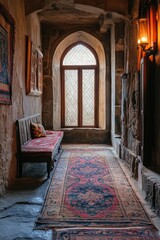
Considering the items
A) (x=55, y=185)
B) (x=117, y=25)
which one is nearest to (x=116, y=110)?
(x=117, y=25)

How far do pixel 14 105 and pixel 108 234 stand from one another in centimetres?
245

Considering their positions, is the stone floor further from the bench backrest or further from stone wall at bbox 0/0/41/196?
the bench backrest

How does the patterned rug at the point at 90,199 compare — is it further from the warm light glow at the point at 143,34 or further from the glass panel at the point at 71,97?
the glass panel at the point at 71,97

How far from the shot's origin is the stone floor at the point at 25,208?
2471 mm

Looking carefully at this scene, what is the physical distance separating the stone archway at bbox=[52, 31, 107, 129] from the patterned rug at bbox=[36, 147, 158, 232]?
2639 mm

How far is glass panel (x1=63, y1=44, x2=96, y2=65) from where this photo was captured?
805 centimetres

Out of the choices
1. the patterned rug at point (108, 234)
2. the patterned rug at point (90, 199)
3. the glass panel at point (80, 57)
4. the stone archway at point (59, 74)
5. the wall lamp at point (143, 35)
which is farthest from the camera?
the glass panel at point (80, 57)

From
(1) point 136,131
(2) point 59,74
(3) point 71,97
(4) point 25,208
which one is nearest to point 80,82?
(3) point 71,97

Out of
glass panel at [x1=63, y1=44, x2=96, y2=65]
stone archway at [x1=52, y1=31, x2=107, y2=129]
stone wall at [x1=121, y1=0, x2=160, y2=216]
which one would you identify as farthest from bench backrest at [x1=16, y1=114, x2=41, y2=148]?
glass panel at [x1=63, y1=44, x2=96, y2=65]

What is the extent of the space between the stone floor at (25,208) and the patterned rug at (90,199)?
3.3 inches

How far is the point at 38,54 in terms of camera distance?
605cm

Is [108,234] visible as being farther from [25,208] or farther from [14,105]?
[14,105]

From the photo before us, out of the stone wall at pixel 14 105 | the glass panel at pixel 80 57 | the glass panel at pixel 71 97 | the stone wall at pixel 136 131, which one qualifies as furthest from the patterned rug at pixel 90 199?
the glass panel at pixel 80 57

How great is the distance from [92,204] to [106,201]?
19cm
